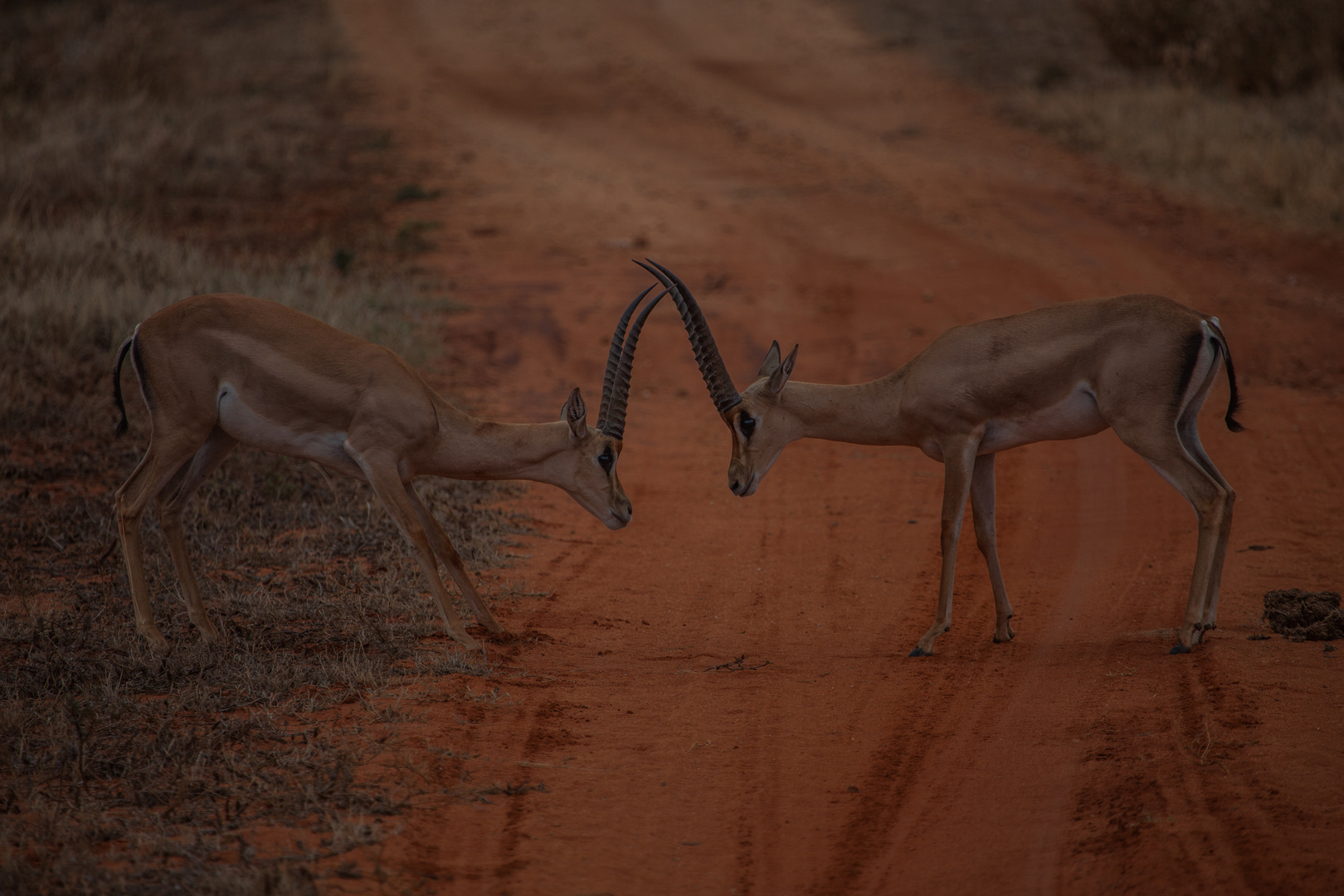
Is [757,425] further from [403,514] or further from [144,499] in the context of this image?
[144,499]

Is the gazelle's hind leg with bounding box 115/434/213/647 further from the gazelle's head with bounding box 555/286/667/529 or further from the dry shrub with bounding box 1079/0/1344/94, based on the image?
the dry shrub with bounding box 1079/0/1344/94

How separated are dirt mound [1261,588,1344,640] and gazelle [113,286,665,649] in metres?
3.63

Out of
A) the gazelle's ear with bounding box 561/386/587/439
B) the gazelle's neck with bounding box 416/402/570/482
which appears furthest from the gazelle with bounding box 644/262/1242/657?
the gazelle's neck with bounding box 416/402/570/482

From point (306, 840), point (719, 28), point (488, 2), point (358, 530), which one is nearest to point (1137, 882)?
point (306, 840)

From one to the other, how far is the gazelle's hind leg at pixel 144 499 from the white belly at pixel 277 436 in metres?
0.23

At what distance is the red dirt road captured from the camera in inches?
171

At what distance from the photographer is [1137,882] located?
3.97 meters

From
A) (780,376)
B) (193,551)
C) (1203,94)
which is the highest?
(1203,94)

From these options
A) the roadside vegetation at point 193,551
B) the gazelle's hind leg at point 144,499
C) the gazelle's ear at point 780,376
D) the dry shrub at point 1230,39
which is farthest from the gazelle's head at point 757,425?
the dry shrub at point 1230,39

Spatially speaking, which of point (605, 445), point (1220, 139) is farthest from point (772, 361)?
point (1220, 139)

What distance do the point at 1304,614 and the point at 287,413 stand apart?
5361 millimetres

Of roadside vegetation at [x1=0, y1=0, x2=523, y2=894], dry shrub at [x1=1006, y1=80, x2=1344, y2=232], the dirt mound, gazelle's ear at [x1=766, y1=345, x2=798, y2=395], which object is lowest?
roadside vegetation at [x1=0, y1=0, x2=523, y2=894]

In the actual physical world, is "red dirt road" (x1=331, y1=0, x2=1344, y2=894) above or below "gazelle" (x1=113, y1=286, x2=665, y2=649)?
below

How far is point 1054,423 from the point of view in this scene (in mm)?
6438
